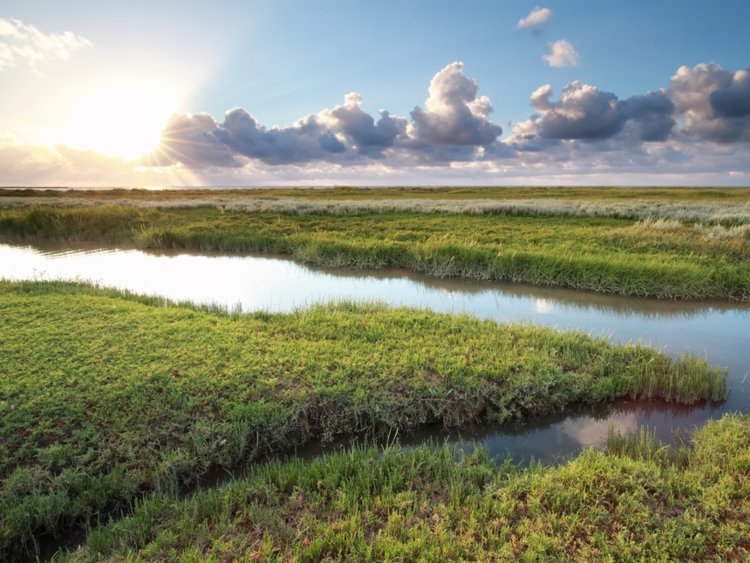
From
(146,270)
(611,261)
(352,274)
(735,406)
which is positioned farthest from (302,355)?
(146,270)

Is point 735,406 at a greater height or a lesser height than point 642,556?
lesser

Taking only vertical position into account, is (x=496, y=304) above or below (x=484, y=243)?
below

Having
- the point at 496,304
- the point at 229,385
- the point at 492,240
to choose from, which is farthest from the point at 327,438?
the point at 492,240

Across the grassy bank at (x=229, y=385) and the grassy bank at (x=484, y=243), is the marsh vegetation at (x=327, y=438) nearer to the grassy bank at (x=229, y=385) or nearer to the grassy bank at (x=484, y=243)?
the grassy bank at (x=229, y=385)

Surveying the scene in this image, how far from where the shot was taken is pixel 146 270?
18562 millimetres

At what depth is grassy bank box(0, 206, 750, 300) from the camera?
1487cm

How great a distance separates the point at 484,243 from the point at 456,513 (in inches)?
659

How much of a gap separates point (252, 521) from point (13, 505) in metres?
2.53

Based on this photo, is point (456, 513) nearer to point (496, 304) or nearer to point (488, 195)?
point (496, 304)

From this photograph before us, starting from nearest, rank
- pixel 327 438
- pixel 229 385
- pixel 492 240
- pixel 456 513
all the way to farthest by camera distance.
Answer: pixel 456 513 → pixel 327 438 → pixel 229 385 → pixel 492 240

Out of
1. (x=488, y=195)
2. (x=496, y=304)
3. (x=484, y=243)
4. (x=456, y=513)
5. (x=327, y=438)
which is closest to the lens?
(x=456, y=513)

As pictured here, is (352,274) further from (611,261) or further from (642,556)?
(642,556)

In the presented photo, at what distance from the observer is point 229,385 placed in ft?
21.7

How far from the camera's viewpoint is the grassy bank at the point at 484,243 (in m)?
14.9
